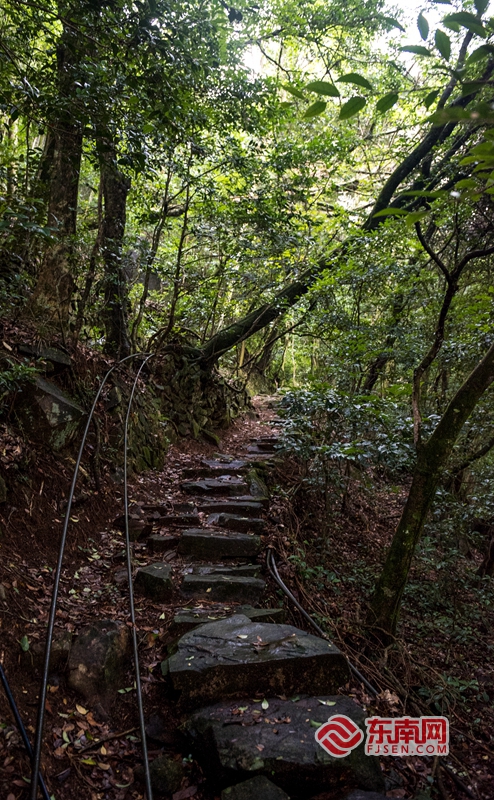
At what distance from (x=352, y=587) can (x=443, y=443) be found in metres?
2.24

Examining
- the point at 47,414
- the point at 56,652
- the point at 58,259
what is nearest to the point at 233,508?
the point at 47,414

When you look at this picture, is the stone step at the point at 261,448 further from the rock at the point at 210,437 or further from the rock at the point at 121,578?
the rock at the point at 121,578

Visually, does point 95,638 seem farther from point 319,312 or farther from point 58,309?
point 319,312

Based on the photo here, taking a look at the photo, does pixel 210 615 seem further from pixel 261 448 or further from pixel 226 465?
pixel 261 448

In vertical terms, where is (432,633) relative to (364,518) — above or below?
below

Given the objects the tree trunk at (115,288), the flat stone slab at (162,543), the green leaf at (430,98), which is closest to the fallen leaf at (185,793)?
the flat stone slab at (162,543)

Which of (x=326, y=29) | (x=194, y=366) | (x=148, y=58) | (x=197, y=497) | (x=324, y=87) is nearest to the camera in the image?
(x=324, y=87)

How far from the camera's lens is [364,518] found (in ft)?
23.1

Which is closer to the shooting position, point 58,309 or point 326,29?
point 58,309

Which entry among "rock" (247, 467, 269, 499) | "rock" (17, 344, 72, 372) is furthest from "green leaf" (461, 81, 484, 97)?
"rock" (247, 467, 269, 499)

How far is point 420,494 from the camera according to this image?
389 centimetres

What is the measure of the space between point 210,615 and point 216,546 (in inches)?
39.3

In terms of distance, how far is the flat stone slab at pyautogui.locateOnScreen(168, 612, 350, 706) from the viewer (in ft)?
8.89

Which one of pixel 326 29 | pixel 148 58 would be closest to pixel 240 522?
pixel 148 58
